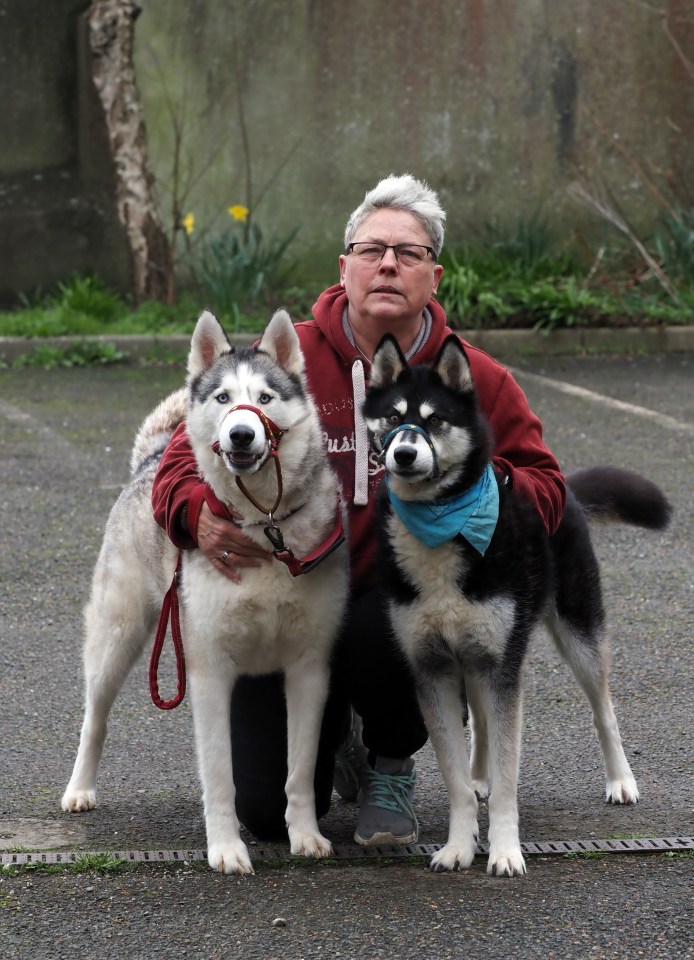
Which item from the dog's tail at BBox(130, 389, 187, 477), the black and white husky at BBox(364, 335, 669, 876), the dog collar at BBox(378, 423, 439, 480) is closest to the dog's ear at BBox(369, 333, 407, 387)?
the black and white husky at BBox(364, 335, 669, 876)

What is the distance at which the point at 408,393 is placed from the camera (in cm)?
317

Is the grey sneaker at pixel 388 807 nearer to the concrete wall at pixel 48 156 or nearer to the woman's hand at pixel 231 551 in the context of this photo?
the woman's hand at pixel 231 551

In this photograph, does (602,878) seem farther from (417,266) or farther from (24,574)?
(24,574)

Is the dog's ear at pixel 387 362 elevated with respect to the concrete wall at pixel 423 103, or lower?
elevated

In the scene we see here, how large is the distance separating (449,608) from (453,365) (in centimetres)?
58

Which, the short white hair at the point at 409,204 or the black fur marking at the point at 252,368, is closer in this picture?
the black fur marking at the point at 252,368

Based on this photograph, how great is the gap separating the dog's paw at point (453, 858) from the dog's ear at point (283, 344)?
1234 mm

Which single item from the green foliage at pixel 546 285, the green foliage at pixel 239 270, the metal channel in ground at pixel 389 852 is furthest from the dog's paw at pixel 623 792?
the green foliage at pixel 239 270

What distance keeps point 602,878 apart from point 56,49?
985 cm

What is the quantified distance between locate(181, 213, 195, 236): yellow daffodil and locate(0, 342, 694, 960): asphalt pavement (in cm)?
441

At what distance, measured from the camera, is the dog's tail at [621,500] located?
389cm

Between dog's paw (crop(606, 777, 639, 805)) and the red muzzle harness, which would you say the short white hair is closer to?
the red muzzle harness

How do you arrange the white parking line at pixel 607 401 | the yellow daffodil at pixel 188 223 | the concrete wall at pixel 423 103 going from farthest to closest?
1. the concrete wall at pixel 423 103
2. the yellow daffodil at pixel 188 223
3. the white parking line at pixel 607 401

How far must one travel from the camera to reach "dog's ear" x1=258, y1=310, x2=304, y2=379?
336cm
